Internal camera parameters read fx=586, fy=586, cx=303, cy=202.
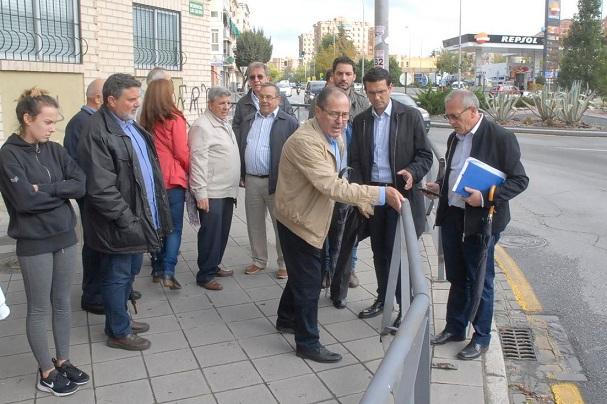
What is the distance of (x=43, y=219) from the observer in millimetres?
3377

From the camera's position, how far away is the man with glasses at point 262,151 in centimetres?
546

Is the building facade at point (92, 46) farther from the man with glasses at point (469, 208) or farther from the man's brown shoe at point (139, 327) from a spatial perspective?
the man with glasses at point (469, 208)

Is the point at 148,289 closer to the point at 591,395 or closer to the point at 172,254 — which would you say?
the point at 172,254

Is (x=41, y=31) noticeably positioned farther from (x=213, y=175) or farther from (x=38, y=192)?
(x=38, y=192)

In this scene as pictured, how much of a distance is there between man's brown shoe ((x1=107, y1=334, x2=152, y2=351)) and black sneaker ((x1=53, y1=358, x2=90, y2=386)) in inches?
18.0

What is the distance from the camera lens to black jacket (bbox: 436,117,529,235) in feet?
12.6

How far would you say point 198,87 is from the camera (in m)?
12.6

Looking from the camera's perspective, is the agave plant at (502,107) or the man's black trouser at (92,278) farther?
the agave plant at (502,107)

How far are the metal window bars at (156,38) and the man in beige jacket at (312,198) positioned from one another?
8.18 metres

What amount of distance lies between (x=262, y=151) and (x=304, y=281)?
193cm

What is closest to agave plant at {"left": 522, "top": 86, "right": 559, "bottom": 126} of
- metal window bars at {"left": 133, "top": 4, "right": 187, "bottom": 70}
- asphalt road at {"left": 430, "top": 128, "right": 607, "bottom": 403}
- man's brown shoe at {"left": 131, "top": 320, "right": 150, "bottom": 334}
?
asphalt road at {"left": 430, "top": 128, "right": 607, "bottom": 403}

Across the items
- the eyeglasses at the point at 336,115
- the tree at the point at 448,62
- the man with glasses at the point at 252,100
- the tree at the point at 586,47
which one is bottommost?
the eyeglasses at the point at 336,115

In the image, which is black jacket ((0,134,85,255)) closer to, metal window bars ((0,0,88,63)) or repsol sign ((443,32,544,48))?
metal window bars ((0,0,88,63))

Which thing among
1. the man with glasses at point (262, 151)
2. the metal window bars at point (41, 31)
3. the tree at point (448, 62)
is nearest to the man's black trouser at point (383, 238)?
the man with glasses at point (262, 151)
